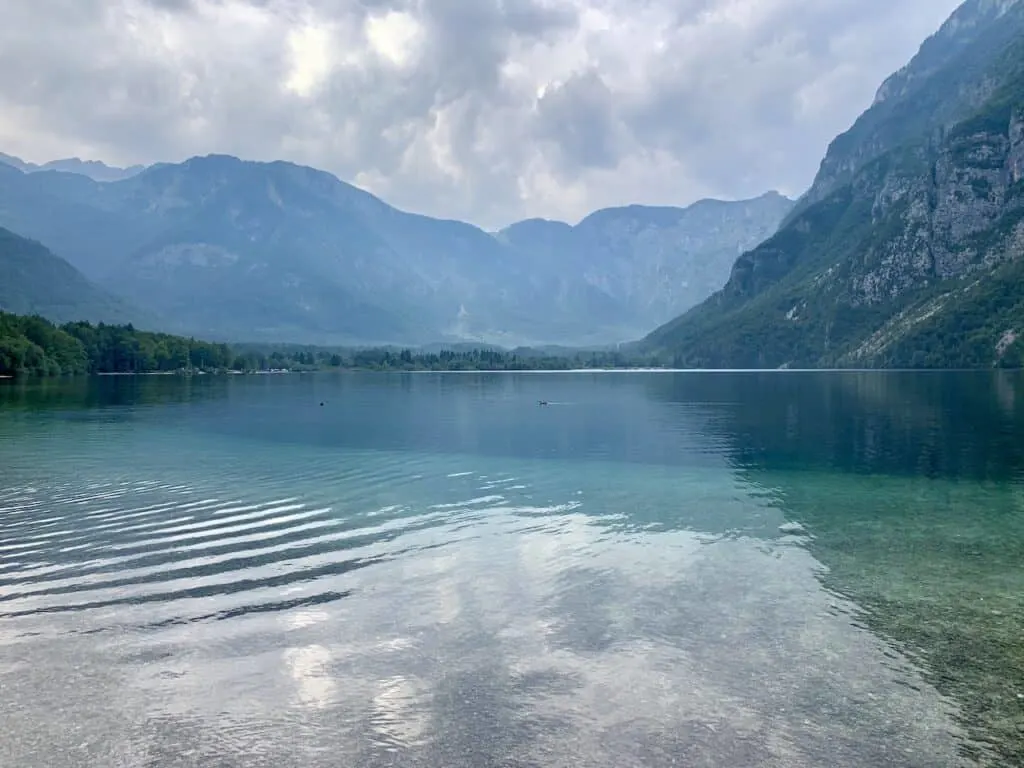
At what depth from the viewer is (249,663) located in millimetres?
21578

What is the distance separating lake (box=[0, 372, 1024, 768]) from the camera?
17641mm

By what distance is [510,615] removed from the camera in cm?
2633

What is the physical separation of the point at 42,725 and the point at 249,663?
5.15m

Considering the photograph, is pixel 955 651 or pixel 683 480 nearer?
pixel 955 651

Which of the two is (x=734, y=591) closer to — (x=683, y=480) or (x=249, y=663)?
(x=249, y=663)

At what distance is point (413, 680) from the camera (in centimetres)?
2055

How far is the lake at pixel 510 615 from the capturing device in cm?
1764

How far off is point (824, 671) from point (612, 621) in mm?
6917

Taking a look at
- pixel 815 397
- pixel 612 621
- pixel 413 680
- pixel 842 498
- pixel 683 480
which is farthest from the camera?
pixel 815 397

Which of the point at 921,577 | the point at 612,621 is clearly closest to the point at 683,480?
the point at 921,577

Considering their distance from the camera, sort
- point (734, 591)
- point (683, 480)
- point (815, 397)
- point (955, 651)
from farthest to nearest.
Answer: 1. point (815, 397)
2. point (683, 480)
3. point (734, 591)
4. point (955, 651)

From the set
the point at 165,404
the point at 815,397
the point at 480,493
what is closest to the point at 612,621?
the point at 480,493

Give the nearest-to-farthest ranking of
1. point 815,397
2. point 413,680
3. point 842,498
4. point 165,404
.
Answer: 1. point 413,680
2. point 842,498
3. point 165,404
4. point 815,397

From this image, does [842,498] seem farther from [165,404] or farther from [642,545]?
[165,404]
